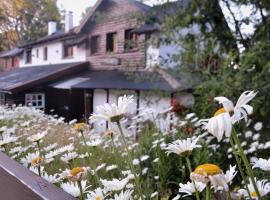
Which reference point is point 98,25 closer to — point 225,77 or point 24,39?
point 24,39

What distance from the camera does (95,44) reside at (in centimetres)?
1675

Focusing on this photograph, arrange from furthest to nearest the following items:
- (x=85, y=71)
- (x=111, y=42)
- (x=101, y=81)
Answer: (x=85, y=71)
(x=111, y=42)
(x=101, y=81)

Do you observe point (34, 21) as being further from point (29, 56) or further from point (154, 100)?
point (154, 100)

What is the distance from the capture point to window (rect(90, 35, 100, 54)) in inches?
649

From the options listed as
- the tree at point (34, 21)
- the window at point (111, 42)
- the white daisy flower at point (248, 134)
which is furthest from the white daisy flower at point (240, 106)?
the window at point (111, 42)

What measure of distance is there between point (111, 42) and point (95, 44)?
140 centimetres

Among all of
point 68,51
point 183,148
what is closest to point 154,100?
point 183,148

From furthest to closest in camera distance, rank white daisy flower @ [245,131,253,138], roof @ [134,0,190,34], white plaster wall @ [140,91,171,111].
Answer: white plaster wall @ [140,91,171,111], roof @ [134,0,190,34], white daisy flower @ [245,131,253,138]

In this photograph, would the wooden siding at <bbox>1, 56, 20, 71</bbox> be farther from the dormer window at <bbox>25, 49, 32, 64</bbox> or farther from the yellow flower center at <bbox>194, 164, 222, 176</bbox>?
the yellow flower center at <bbox>194, 164, 222, 176</bbox>

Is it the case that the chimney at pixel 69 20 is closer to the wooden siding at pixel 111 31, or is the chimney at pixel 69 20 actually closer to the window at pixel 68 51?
the window at pixel 68 51

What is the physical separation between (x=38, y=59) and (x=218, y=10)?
18374 mm

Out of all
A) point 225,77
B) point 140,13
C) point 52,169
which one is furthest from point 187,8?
point 52,169

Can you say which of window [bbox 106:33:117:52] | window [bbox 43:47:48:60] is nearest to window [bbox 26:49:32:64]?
window [bbox 43:47:48:60]

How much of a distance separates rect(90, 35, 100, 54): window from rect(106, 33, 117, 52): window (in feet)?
2.41
